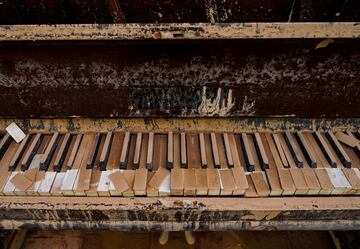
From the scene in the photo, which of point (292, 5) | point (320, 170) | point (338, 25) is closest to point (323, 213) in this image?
point (320, 170)

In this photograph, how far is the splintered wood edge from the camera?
1620 mm

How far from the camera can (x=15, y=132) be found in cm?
198

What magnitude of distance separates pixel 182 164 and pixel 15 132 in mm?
1145

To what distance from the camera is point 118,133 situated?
78.9 inches

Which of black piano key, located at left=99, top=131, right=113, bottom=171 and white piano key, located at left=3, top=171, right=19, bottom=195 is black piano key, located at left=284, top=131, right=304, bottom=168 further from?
white piano key, located at left=3, top=171, right=19, bottom=195

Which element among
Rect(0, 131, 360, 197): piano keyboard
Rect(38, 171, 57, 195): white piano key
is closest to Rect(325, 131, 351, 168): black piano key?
Rect(0, 131, 360, 197): piano keyboard

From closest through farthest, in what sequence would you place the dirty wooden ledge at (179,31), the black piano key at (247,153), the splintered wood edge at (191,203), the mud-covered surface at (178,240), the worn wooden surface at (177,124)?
the dirty wooden ledge at (179,31) → the splintered wood edge at (191,203) → the black piano key at (247,153) → the worn wooden surface at (177,124) → the mud-covered surface at (178,240)

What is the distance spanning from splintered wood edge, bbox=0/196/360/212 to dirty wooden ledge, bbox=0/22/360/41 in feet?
2.82

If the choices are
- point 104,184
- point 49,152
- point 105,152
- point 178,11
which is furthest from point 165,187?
point 178,11

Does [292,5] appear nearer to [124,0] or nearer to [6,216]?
[124,0]

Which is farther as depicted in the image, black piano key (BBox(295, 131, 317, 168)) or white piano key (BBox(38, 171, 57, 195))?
black piano key (BBox(295, 131, 317, 168))

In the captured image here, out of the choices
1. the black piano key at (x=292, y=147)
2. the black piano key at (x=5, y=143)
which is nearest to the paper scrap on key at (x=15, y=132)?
the black piano key at (x=5, y=143)

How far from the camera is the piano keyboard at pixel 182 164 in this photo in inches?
64.4

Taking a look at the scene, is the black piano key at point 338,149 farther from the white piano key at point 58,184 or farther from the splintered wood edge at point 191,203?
the white piano key at point 58,184
